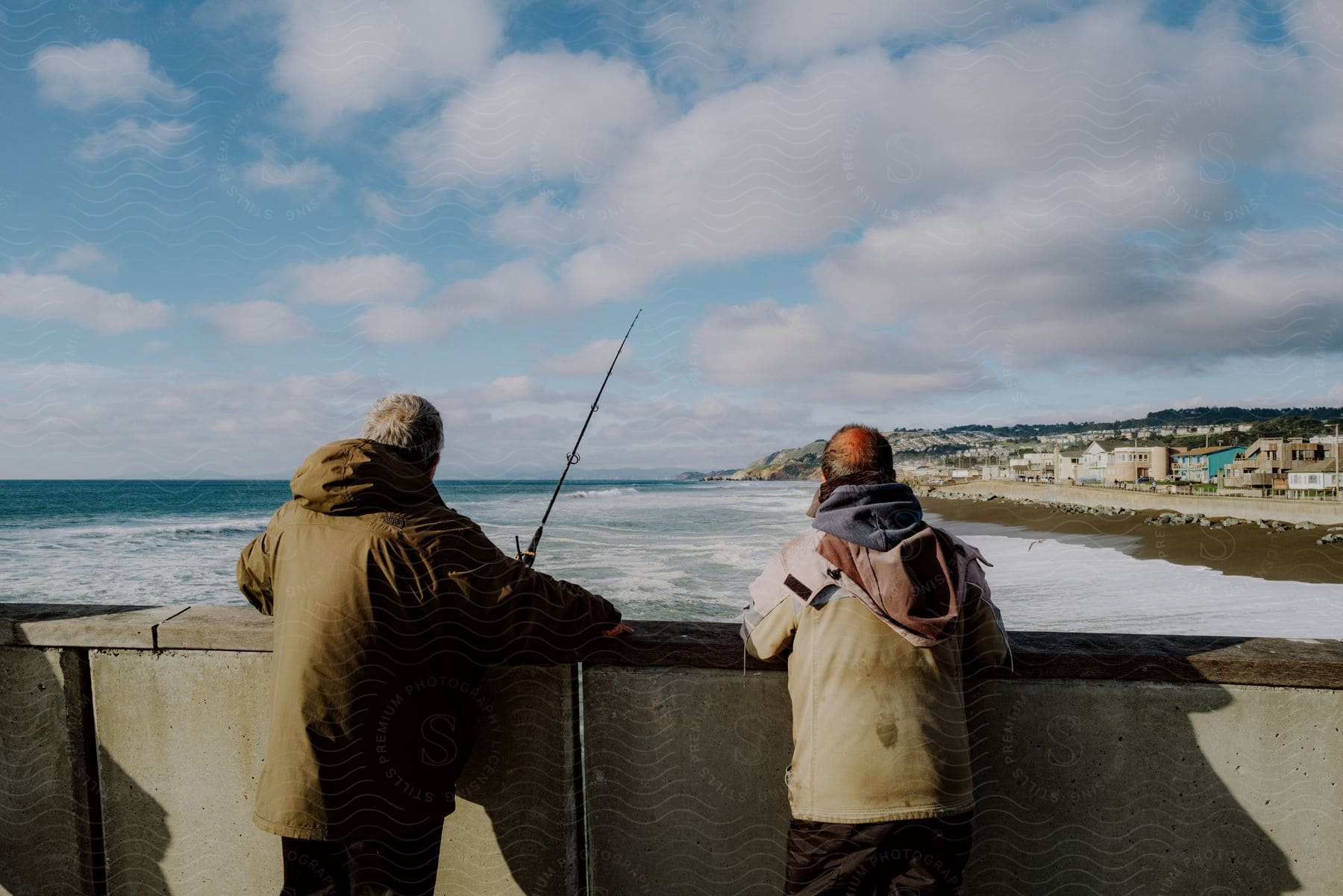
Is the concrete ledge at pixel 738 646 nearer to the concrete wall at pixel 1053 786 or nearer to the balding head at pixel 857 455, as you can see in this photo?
the concrete wall at pixel 1053 786

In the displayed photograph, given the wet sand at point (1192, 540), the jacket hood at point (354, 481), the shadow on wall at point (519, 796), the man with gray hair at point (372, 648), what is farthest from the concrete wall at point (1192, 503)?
the jacket hood at point (354, 481)

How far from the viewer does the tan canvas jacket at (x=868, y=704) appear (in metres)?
1.69

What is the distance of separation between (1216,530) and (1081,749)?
2983 cm

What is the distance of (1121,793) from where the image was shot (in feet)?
6.61

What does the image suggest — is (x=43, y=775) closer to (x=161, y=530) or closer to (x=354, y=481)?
(x=354, y=481)

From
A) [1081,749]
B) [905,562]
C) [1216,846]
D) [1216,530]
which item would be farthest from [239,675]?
[1216,530]

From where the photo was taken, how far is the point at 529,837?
2178 mm

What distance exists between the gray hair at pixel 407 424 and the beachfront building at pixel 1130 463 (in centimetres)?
5710

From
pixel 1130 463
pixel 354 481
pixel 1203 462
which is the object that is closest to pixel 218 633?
pixel 354 481

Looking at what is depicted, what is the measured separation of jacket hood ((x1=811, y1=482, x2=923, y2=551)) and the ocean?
10.9 feet

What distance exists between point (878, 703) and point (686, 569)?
43.4ft

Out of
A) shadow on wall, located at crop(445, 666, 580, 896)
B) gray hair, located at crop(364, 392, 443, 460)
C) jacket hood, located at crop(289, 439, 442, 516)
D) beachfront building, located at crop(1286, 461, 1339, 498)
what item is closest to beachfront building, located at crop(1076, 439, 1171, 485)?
beachfront building, located at crop(1286, 461, 1339, 498)

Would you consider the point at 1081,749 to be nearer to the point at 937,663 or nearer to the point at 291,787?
the point at 937,663

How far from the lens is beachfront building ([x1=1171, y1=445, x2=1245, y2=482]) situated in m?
47.6
